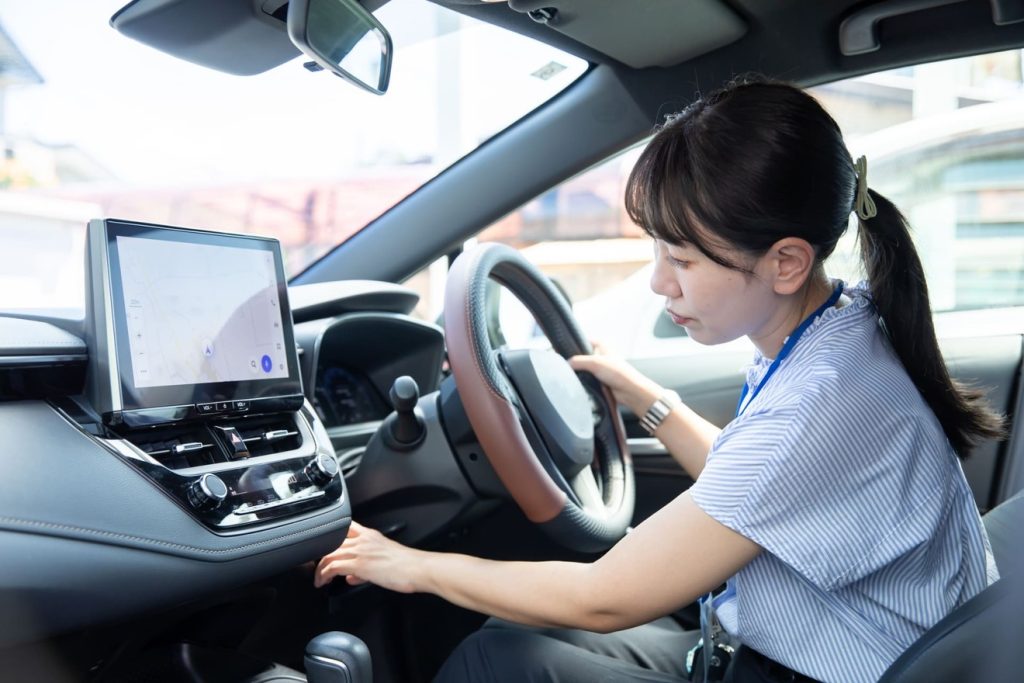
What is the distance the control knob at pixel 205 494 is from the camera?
1.16 m

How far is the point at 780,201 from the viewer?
3.63 feet

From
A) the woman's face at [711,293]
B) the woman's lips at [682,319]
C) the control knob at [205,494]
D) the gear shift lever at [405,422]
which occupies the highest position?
the woman's face at [711,293]

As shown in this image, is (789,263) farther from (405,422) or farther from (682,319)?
(405,422)

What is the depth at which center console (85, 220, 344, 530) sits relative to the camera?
117 cm

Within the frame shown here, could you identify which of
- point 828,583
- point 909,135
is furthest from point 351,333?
point 909,135

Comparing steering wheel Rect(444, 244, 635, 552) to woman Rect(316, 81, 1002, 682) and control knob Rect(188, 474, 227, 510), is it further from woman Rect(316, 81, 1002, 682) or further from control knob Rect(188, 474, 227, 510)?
control knob Rect(188, 474, 227, 510)

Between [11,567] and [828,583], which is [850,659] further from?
[11,567]

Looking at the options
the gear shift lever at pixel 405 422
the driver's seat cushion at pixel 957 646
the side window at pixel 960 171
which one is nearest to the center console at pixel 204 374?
the gear shift lever at pixel 405 422

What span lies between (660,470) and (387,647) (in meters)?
0.85

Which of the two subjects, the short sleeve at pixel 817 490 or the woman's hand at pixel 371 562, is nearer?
the short sleeve at pixel 817 490

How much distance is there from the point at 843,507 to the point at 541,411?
558 mm

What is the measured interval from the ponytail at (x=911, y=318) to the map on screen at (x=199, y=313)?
88cm

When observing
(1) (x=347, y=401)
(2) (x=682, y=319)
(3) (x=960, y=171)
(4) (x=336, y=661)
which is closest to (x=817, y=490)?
(2) (x=682, y=319)

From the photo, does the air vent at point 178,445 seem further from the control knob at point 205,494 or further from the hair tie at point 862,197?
the hair tie at point 862,197
